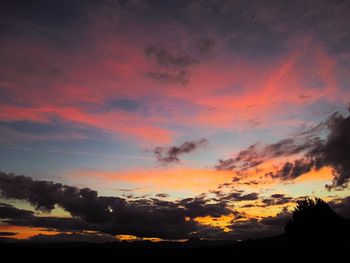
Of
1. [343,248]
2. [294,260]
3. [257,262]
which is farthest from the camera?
[257,262]

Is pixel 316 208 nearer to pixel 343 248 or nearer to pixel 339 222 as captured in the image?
pixel 339 222

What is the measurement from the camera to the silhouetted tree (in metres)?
72.2

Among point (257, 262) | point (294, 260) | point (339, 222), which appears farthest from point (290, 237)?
point (257, 262)

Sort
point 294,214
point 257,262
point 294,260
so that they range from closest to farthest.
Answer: point 294,260 < point 294,214 < point 257,262

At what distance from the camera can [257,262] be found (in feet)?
608

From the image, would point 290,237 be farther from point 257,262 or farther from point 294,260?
point 257,262

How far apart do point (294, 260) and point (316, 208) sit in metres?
12.7

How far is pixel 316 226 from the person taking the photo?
75.6 metres

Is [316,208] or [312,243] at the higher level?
[316,208]

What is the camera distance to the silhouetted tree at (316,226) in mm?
72188

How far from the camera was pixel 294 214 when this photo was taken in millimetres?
80812

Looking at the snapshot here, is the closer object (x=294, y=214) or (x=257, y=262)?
(x=294, y=214)

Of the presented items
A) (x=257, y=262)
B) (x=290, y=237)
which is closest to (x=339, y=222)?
(x=290, y=237)

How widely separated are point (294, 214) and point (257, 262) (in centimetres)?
11766
